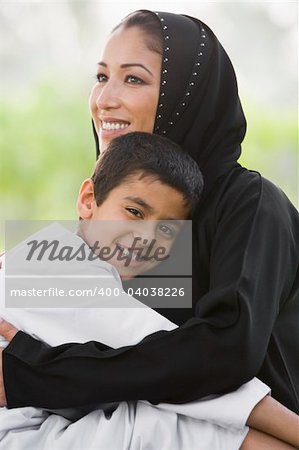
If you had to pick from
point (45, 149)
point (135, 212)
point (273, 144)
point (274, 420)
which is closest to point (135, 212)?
point (135, 212)

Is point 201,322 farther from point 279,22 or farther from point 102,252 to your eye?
point 279,22

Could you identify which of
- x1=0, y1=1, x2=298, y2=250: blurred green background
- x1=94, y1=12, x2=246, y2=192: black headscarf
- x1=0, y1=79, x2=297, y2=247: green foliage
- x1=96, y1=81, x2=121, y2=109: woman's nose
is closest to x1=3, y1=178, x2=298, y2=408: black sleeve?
x1=94, y1=12, x2=246, y2=192: black headscarf

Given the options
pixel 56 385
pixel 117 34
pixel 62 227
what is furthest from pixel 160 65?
pixel 56 385

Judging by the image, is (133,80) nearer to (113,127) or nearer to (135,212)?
(113,127)

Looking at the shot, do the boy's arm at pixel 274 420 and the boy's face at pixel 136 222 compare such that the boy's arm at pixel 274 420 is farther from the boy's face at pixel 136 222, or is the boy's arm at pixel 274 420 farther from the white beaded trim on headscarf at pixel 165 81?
the white beaded trim on headscarf at pixel 165 81

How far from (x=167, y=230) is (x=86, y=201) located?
20 centimetres

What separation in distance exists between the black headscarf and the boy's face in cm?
12

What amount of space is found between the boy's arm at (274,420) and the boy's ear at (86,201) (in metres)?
0.57

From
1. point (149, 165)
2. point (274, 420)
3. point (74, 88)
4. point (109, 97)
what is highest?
point (109, 97)

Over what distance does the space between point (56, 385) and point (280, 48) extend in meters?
6.65

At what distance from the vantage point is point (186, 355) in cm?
141

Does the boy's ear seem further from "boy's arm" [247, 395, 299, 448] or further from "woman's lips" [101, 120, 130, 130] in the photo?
"boy's arm" [247, 395, 299, 448]

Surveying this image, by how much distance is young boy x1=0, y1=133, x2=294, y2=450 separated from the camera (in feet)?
4.65

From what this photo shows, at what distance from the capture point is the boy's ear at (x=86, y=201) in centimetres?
175
